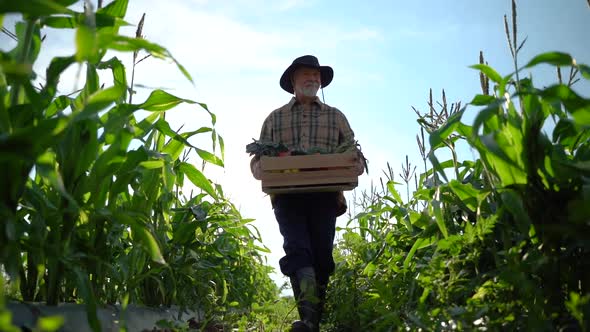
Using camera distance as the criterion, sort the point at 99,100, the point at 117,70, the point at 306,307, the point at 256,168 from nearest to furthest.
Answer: the point at 99,100 < the point at 117,70 < the point at 306,307 < the point at 256,168

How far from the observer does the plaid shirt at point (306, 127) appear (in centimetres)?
367

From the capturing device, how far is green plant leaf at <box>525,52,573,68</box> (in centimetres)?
145

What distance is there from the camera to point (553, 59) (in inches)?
58.1

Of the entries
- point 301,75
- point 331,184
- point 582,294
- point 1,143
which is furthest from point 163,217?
point 301,75

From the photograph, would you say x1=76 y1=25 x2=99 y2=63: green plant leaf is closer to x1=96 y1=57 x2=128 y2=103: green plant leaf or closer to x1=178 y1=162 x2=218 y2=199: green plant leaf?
x1=96 y1=57 x2=128 y2=103: green plant leaf

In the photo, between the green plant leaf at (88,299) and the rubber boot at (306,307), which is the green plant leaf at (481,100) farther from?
the rubber boot at (306,307)

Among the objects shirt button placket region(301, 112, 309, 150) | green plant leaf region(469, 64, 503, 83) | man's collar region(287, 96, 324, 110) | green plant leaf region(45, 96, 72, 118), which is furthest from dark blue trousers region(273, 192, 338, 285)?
green plant leaf region(469, 64, 503, 83)

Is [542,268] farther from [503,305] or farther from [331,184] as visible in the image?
[331,184]

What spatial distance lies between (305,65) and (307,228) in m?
1.04

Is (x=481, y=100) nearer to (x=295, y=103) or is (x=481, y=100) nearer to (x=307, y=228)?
(x=307, y=228)

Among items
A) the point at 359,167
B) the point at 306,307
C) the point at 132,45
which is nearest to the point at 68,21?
the point at 132,45

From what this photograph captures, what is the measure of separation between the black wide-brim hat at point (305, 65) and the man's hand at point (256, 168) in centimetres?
74

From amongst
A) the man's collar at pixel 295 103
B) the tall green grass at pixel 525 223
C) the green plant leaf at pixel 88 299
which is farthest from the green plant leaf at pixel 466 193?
the man's collar at pixel 295 103

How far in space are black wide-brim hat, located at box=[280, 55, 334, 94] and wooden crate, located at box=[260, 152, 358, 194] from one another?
866 millimetres
